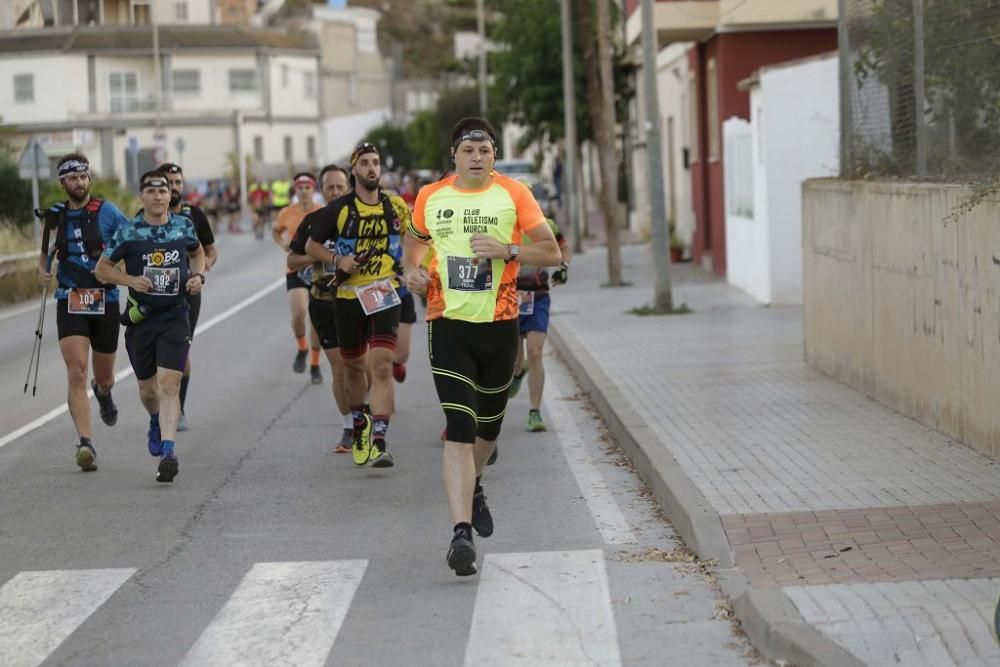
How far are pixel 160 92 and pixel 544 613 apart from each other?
7835 cm

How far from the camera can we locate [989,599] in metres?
6.55

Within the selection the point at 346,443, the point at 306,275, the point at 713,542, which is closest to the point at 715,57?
the point at 306,275

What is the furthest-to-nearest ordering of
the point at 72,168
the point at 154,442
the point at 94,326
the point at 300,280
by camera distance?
the point at 300,280 < the point at 94,326 < the point at 72,168 < the point at 154,442

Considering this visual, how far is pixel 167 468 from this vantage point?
10.5 meters

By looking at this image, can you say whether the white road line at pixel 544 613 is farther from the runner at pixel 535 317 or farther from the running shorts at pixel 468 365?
the runner at pixel 535 317

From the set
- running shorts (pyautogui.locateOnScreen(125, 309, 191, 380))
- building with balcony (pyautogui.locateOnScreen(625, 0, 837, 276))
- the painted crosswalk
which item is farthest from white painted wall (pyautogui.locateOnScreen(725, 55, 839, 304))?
the painted crosswalk

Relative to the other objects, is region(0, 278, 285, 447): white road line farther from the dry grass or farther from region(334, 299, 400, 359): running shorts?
the dry grass

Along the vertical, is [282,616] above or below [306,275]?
below

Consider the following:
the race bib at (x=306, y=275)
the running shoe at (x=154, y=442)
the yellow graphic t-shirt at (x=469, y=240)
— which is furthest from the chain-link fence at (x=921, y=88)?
the running shoe at (x=154, y=442)

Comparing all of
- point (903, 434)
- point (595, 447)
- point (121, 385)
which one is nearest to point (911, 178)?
point (903, 434)

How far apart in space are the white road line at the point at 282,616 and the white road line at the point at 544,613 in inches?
23.0

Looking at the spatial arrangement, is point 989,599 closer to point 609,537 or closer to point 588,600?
point 588,600

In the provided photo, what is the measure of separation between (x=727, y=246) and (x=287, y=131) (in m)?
Result: 68.6

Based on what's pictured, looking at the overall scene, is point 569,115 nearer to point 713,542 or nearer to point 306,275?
point 306,275
